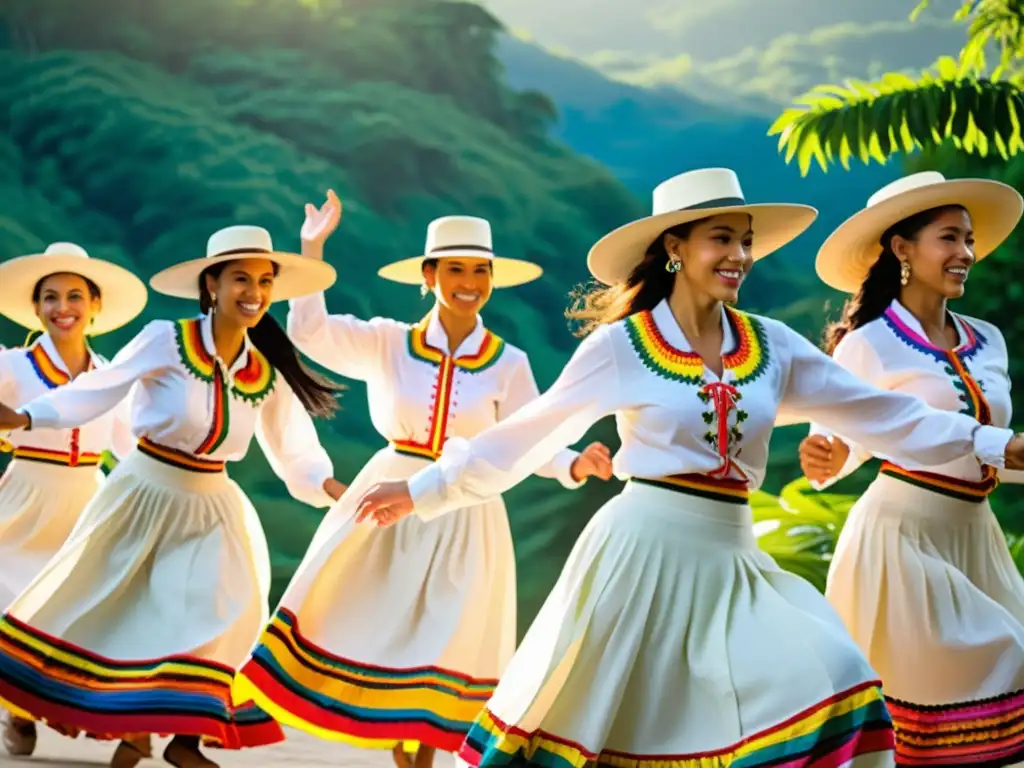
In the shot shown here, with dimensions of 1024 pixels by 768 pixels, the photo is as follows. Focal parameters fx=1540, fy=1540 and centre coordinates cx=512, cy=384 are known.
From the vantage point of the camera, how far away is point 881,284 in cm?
456

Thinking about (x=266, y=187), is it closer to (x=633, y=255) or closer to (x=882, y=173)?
(x=882, y=173)

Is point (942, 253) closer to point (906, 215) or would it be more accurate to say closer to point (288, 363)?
point (906, 215)

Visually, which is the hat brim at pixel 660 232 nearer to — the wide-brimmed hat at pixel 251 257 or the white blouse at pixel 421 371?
the white blouse at pixel 421 371

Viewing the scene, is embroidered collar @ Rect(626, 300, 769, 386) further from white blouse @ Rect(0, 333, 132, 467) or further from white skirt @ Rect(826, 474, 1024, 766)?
white blouse @ Rect(0, 333, 132, 467)

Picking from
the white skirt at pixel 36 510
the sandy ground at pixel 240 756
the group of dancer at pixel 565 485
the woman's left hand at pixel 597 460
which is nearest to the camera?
the group of dancer at pixel 565 485

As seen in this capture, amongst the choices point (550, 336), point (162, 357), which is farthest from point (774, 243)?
point (550, 336)

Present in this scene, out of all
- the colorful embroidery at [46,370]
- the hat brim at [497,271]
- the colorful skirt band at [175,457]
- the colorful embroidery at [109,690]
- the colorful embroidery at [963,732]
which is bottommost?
the colorful embroidery at [109,690]

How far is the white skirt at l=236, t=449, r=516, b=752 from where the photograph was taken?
4.92 m

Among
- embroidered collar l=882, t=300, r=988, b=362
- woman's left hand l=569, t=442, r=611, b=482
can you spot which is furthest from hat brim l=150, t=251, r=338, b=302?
embroidered collar l=882, t=300, r=988, b=362

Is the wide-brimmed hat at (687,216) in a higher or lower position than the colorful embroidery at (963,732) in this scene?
higher

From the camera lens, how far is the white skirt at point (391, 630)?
4922 mm

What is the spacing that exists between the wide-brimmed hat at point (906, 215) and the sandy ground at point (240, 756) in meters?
2.56

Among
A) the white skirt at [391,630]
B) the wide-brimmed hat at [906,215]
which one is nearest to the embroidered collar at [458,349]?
the white skirt at [391,630]

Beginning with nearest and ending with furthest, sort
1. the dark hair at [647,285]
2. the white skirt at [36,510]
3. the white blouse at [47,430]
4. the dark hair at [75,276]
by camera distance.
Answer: the dark hair at [647,285] → the white skirt at [36,510] → the white blouse at [47,430] → the dark hair at [75,276]
